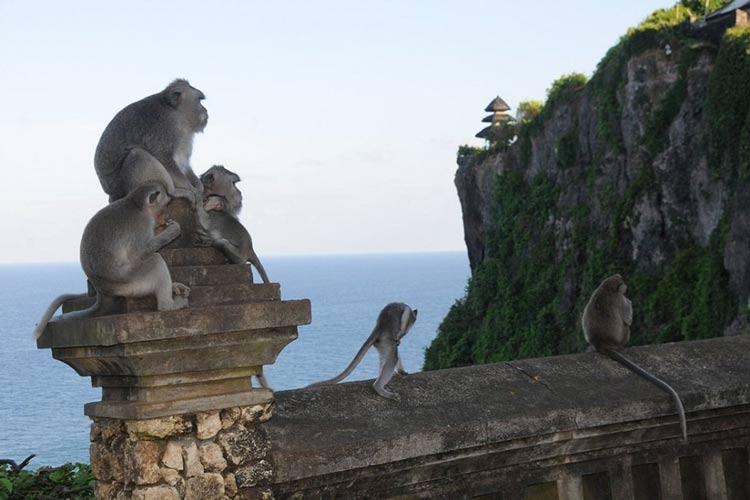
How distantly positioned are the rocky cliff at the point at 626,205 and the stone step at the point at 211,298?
25.3 metres

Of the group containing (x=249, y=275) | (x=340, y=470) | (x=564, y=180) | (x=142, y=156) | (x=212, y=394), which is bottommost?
(x=340, y=470)

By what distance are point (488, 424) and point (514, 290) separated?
128ft

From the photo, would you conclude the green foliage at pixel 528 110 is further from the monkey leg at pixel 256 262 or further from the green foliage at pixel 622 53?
the monkey leg at pixel 256 262

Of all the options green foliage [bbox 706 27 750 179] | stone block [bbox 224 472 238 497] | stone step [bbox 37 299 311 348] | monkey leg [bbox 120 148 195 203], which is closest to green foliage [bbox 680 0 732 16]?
green foliage [bbox 706 27 750 179]

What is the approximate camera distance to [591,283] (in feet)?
123

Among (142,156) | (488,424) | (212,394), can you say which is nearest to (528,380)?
(488,424)

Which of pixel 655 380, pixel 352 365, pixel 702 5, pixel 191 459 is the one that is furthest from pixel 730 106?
pixel 191 459

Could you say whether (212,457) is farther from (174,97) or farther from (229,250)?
(174,97)

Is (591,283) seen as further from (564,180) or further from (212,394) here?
(212,394)

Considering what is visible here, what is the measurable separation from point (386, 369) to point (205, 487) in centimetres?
96

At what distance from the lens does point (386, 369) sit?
4.61 metres

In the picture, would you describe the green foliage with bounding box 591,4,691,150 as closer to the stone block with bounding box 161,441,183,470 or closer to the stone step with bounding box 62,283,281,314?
the stone step with bounding box 62,283,281,314

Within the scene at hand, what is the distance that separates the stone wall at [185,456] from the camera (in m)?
3.94

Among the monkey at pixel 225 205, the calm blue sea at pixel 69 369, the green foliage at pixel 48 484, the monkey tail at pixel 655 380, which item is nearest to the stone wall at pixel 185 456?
the monkey at pixel 225 205
